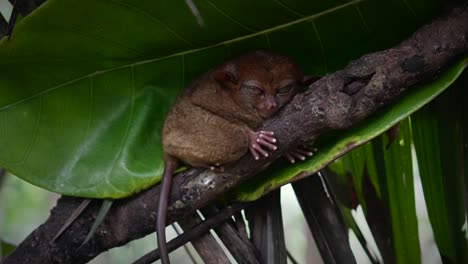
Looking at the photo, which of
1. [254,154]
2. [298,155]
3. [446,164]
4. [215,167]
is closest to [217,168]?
[215,167]

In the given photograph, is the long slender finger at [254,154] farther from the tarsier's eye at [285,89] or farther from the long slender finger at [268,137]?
the tarsier's eye at [285,89]

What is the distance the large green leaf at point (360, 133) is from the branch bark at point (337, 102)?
0.04m

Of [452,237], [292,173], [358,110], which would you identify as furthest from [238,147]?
[452,237]

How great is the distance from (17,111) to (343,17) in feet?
3.87

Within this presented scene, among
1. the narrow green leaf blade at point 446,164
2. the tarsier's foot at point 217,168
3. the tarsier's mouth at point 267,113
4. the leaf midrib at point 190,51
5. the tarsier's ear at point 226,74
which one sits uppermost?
the leaf midrib at point 190,51

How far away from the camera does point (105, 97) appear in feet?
7.75

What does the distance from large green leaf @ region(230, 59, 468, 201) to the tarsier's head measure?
274mm

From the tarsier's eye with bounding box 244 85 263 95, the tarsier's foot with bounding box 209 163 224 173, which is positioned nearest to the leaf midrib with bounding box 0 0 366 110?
the tarsier's eye with bounding box 244 85 263 95

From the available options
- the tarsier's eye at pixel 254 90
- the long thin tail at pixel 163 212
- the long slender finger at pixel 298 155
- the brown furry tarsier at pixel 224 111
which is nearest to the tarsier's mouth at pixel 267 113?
the brown furry tarsier at pixel 224 111

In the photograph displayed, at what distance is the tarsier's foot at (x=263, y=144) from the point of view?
203 cm

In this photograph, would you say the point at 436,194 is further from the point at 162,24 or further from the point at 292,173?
the point at 162,24

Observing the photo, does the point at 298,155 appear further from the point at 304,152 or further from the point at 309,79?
the point at 309,79

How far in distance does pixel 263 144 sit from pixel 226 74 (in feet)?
1.51

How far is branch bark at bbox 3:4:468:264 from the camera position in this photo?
1.91 metres
